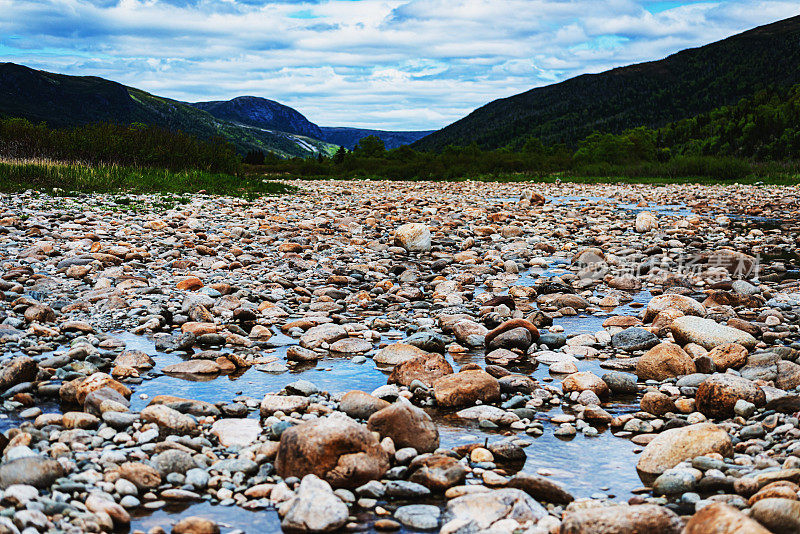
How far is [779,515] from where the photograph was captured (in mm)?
2752

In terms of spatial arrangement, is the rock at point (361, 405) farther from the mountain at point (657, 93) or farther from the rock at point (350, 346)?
the mountain at point (657, 93)

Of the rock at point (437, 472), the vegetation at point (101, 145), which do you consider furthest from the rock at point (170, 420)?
the vegetation at point (101, 145)

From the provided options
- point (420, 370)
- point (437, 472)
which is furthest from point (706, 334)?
point (437, 472)

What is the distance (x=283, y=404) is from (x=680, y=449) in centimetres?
252

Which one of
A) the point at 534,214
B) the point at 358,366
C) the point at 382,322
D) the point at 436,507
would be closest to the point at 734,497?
the point at 436,507

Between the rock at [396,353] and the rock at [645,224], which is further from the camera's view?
the rock at [645,224]

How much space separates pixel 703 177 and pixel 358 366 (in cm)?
3362

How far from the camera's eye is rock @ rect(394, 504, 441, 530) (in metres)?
3.04

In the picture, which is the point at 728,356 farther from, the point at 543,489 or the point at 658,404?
the point at 543,489

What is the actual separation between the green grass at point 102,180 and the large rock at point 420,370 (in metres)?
15.5

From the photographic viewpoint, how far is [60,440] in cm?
372

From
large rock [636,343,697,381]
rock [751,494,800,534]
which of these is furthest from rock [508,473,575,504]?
large rock [636,343,697,381]

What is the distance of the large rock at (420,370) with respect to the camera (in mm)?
5020

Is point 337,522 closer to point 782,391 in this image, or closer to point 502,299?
point 782,391
